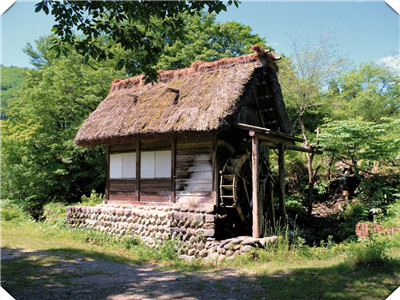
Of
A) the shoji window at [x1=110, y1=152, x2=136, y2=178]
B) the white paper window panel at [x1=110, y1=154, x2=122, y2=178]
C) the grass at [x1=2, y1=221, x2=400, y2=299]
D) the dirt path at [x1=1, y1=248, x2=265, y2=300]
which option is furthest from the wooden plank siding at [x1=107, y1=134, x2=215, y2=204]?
the dirt path at [x1=1, y1=248, x2=265, y2=300]

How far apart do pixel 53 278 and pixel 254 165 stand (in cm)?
547

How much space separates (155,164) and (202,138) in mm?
2093

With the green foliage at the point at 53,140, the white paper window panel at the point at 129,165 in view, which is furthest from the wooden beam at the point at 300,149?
the green foliage at the point at 53,140

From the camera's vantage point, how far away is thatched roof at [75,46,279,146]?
9.21 m

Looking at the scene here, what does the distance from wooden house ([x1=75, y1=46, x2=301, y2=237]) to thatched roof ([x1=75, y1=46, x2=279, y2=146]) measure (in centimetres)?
3

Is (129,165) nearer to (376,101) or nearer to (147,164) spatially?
(147,164)

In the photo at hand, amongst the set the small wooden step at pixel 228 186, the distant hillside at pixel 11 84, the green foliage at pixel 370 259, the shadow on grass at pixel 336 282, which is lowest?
the shadow on grass at pixel 336 282

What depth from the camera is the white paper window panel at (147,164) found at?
11062 millimetres

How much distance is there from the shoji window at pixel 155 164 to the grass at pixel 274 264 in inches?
90.5

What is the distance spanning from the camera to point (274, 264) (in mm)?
6938

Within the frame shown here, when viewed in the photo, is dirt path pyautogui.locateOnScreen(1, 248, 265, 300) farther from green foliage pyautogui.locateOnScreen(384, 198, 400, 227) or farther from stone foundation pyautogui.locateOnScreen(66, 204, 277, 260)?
green foliage pyautogui.locateOnScreen(384, 198, 400, 227)

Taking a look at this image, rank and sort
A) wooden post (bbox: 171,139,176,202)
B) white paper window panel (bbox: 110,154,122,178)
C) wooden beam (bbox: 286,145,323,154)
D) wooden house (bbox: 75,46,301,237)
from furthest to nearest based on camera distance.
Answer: white paper window panel (bbox: 110,154,122,178)
wooden beam (bbox: 286,145,323,154)
wooden post (bbox: 171,139,176,202)
wooden house (bbox: 75,46,301,237)

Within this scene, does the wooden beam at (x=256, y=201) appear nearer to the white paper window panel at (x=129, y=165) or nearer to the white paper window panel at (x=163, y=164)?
the white paper window panel at (x=163, y=164)

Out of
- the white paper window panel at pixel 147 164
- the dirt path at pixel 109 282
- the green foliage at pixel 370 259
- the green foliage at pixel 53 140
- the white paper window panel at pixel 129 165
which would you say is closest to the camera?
the dirt path at pixel 109 282
